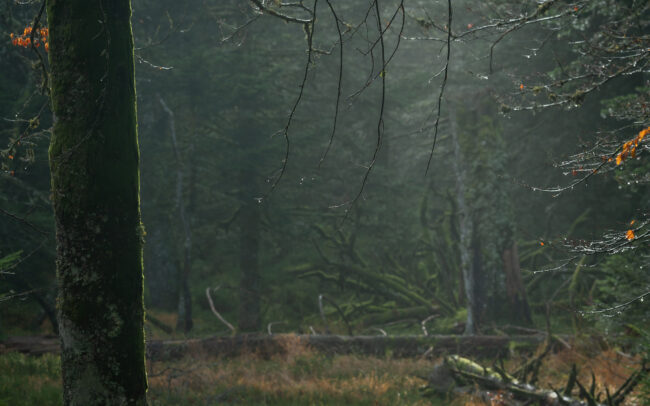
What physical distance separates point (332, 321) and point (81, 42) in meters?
15.0

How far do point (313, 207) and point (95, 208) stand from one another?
48.1 feet

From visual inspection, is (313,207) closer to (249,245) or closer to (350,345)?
(249,245)

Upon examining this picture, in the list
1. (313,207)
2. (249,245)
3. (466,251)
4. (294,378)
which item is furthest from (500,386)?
(313,207)

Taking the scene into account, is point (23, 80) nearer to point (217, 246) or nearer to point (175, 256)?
point (175, 256)

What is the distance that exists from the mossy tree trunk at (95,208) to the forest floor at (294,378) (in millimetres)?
3831

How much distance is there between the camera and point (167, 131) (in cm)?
1944

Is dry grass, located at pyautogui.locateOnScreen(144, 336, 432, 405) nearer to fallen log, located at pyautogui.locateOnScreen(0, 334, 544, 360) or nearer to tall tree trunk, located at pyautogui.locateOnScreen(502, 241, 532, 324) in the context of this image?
fallen log, located at pyautogui.locateOnScreen(0, 334, 544, 360)

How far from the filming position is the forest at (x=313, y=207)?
4273 millimetres

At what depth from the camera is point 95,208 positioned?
4.14 m

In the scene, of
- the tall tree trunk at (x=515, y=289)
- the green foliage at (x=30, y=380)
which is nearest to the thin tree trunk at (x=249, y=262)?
the green foliage at (x=30, y=380)

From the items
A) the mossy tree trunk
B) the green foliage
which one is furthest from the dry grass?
the mossy tree trunk

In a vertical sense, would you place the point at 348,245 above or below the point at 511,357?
above

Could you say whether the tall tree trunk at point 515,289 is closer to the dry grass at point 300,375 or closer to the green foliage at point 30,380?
the dry grass at point 300,375

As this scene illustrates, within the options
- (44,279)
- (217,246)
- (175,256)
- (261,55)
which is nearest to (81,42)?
(44,279)
